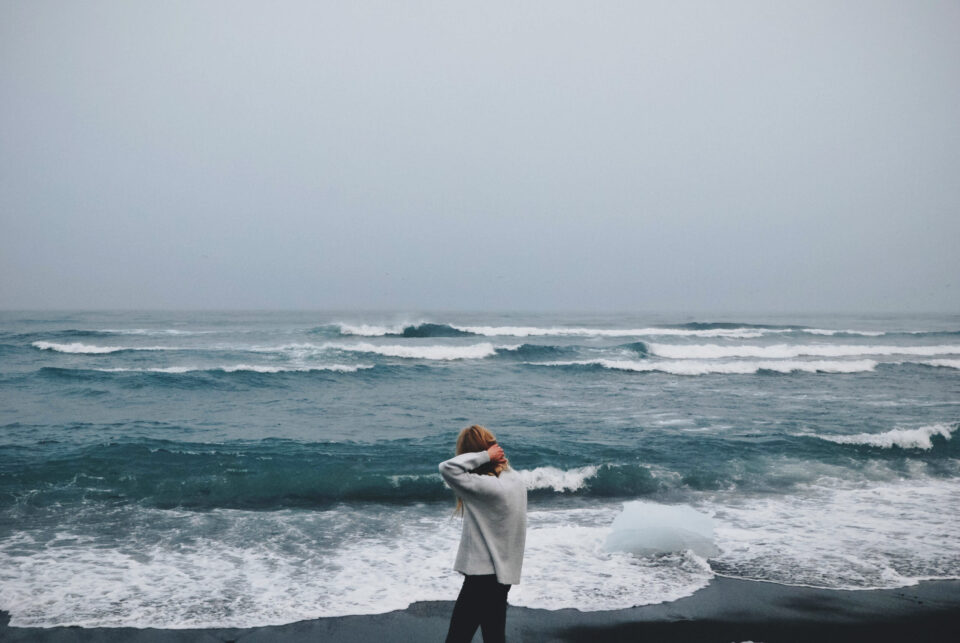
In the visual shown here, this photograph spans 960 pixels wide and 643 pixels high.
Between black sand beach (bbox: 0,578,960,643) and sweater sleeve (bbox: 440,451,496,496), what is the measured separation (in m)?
2.24

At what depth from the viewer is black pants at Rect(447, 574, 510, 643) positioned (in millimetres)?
2982

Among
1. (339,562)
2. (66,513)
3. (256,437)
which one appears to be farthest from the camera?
(256,437)

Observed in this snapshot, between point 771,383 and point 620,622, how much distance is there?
18.1 metres

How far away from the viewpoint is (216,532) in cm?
674

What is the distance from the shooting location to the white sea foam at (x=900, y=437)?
1115 cm

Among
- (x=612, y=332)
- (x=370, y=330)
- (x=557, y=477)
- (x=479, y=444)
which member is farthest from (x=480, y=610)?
(x=612, y=332)

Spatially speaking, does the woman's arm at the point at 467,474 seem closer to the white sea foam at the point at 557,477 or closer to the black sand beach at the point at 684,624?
the black sand beach at the point at 684,624

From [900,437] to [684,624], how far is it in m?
9.39

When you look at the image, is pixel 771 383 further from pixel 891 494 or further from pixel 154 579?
pixel 154 579

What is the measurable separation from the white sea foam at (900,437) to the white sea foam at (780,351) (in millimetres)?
16507

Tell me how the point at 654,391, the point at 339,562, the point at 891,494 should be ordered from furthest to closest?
the point at 654,391, the point at 891,494, the point at 339,562

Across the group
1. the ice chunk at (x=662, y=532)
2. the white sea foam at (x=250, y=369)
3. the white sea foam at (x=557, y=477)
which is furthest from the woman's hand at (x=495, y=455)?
the white sea foam at (x=250, y=369)

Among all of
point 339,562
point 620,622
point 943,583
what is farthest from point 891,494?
point 339,562

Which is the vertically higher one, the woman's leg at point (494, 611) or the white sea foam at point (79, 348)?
the woman's leg at point (494, 611)
